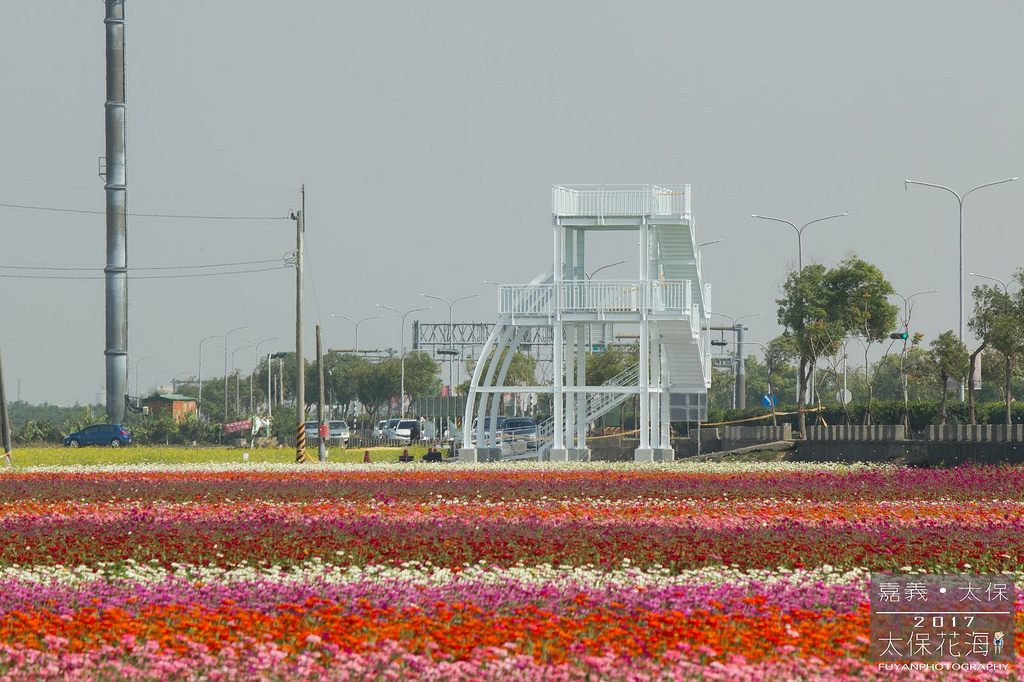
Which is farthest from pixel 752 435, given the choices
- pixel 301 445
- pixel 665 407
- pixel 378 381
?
pixel 378 381

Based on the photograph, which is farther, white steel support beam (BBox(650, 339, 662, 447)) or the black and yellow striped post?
white steel support beam (BBox(650, 339, 662, 447))

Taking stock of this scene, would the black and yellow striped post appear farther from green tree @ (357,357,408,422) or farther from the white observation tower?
green tree @ (357,357,408,422)

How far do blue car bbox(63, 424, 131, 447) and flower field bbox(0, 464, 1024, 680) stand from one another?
5369cm

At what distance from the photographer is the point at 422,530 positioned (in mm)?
16641

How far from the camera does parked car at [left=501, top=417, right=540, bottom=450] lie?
55.8 m

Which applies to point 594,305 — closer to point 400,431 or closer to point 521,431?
point 521,431

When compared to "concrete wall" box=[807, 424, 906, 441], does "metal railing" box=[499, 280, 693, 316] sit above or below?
above

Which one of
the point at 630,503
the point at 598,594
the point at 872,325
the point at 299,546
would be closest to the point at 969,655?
the point at 598,594

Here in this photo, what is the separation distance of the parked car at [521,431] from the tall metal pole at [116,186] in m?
22.2

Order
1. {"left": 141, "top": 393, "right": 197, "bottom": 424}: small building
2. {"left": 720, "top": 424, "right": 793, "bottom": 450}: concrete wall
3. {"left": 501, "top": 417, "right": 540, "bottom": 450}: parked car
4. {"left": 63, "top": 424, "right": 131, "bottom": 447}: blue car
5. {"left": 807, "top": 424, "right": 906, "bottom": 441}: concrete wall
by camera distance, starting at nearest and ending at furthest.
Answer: {"left": 807, "top": 424, "right": 906, "bottom": 441}: concrete wall
{"left": 720, "top": 424, "right": 793, "bottom": 450}: concrete wall
{"left": 501, "top": 417, "right": 540, "bottom": 450}: parked car
{"left": 63, "top": 424, "right": 131, "bottom": 447}: blue car
{"left": 141, "top": 393, "right": 197, "bottom": 424}: small building

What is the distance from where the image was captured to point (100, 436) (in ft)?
254

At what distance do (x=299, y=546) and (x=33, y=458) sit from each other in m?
38.9

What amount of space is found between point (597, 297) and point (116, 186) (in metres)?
41.8

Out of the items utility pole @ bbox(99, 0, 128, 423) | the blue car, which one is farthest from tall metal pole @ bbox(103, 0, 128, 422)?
the blue car
